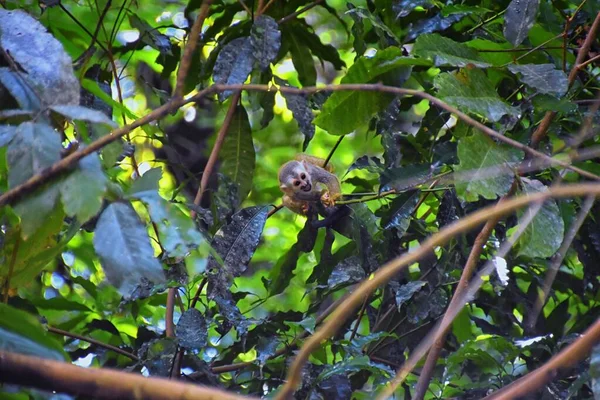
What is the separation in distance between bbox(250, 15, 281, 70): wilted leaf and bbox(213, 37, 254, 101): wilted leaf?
19 millimetres

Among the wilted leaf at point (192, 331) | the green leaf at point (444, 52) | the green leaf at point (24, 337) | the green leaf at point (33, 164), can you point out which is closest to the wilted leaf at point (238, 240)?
the wilted leaf at point (192, 331)

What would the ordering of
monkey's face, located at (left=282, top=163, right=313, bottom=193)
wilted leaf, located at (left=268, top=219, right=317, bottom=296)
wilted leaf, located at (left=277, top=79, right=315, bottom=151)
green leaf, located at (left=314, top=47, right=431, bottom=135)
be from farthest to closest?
monkey's face, located at (left=282, top=163, right=313, bottom=193) < wilted leaf, located at (left=268, top=219, right=317, bottom=296) < wilted leaf, located at (left=277, top=79, right=315, bottom=151) < green leaf, located at (left=314, top=47, right=431, bottom=135)

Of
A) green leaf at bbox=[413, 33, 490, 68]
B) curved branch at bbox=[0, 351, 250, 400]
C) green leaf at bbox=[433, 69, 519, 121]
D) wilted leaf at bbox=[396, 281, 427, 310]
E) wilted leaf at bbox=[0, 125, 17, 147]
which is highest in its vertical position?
wilted leaf at bbox=[0, 125, 17, 147]

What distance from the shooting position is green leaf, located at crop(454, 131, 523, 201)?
123 centimetres

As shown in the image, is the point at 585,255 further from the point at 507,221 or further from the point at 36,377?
the point at 36,377

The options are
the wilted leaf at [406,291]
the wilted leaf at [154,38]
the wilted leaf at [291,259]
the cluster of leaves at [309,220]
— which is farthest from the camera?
the wilted leaf at [154,38]

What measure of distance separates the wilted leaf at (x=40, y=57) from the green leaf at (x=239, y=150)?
76cm

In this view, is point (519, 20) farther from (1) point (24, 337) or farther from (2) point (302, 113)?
(1) point (24, 337)

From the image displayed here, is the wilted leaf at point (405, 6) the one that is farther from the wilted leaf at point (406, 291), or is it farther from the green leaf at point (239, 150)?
the wilted leaf at point (406, 291)

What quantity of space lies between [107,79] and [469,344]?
3.57 feet

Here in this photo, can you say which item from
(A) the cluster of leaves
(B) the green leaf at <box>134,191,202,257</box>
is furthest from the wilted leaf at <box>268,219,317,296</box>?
(B) the green leaf at <box>134,191,202,257</box>

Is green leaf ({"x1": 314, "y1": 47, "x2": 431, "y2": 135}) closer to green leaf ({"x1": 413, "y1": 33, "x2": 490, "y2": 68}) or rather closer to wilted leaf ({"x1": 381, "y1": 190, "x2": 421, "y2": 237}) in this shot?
green leaf ({"x1": 413, "y1": 33, "x2": 490, "y2": 68})

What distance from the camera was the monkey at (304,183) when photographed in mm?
2369

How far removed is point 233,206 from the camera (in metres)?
1.74
